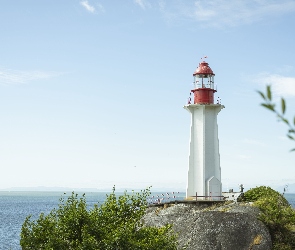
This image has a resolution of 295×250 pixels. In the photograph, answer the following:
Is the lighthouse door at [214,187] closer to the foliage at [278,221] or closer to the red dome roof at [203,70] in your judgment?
the foliage at [278,221]

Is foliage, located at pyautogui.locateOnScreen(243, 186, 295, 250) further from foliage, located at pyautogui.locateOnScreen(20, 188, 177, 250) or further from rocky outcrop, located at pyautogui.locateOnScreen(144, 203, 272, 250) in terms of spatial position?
foliage, located at pyautogui.locateOnScreen(20, 188, 177, 250)

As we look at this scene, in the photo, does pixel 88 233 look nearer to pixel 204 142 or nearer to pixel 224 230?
pixel 224 230

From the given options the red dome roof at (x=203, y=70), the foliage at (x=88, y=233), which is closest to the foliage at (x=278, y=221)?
the red dome roof at (x=203, y=70)

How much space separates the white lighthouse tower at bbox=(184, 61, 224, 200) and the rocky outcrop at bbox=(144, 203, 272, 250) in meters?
6.16

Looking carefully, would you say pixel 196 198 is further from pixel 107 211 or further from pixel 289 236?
pixel 107 211

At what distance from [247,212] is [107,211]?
45.5 feet

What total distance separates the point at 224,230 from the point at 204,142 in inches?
441

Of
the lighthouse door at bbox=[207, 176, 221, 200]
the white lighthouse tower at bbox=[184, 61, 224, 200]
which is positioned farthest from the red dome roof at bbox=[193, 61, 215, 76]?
the lighthouse door at bbox=[207, 176, 221, 200]

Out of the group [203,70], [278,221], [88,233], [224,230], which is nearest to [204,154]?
[203,70]

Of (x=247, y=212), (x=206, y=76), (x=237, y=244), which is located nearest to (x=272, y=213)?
(x=247, y=212)

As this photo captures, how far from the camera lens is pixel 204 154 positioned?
41938 millimetres

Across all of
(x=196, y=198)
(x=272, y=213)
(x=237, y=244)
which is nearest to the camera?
(x=237, y=244)

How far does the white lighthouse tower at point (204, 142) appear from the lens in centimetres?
4178

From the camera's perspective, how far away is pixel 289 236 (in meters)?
33.6
